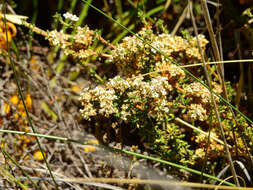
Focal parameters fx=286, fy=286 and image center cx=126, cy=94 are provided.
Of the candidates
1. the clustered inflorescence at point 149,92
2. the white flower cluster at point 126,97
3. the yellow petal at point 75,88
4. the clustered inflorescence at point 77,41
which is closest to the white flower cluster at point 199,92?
the clustered inflorescence at point 149,92

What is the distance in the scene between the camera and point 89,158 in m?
1.61

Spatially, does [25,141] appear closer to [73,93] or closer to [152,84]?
[73,93]

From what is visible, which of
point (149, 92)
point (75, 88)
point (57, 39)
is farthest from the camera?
point (75, 88)

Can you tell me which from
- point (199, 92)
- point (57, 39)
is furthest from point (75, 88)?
point (199, 92)

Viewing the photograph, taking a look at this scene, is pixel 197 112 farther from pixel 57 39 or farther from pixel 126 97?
pixel 57 39

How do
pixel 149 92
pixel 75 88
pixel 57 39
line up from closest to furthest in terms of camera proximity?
pixel 149 92
pixel 57 39
pixel 75 88

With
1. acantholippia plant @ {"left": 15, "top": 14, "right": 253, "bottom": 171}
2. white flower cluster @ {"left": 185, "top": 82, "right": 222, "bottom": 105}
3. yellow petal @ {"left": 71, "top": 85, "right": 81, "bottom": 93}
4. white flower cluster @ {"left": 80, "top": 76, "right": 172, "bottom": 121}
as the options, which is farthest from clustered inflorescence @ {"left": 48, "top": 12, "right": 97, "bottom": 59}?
yellow petal @ {"left": 71, "top": 85, "right": 81, "bottom": 93}

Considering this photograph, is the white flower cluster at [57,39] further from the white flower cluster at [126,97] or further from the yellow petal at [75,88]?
the yellow petal at [75,88]

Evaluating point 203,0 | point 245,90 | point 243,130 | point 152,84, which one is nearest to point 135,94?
point 152,84

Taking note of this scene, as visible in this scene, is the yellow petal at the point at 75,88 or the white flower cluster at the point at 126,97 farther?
the yellow petal at the point at 75,88

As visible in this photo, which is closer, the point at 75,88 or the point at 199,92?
the point at 199,92

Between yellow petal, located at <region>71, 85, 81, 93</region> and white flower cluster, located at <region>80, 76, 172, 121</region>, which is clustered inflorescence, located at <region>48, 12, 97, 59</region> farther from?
yellow petal, located at <region>71, 85, 81, 93</region>

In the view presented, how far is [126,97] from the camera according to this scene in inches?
37.0

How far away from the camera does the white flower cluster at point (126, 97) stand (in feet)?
2.90
